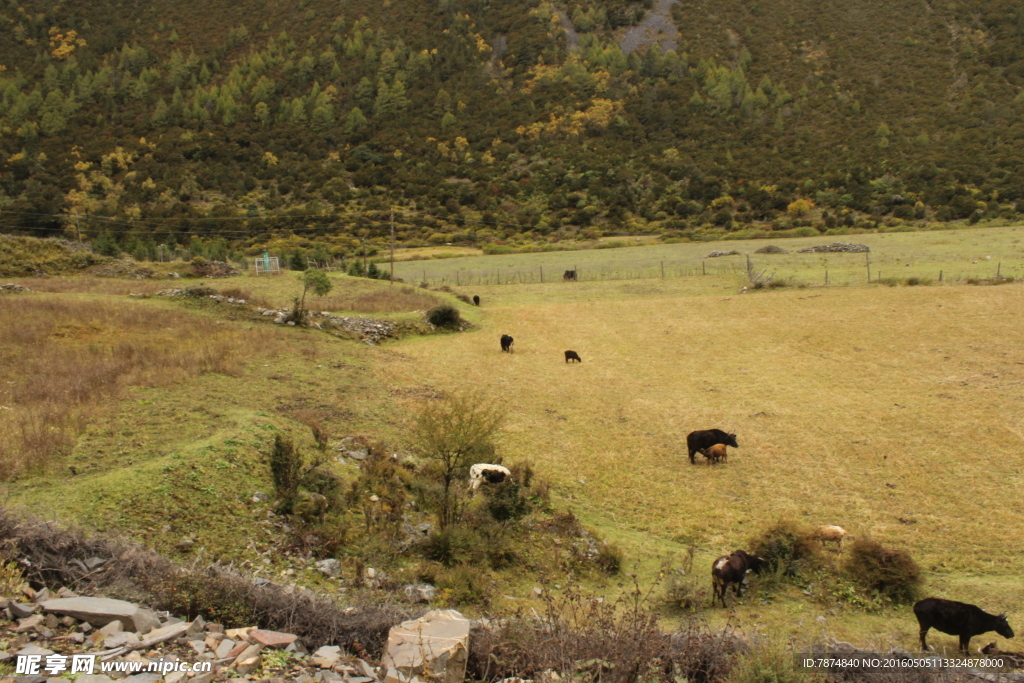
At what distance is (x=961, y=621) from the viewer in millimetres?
7453

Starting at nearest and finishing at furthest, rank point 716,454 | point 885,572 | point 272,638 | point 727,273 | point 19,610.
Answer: point 19,610 < point 272,638 < point 885,572 < point 716,454 < point 727,273

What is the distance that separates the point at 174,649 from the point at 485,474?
7.44 meters

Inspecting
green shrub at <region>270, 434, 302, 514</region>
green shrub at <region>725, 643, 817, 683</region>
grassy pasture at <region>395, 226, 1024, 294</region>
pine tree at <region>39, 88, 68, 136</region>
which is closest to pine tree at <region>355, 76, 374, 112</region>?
pine tree at <region>39, 88, 68, 136</region>

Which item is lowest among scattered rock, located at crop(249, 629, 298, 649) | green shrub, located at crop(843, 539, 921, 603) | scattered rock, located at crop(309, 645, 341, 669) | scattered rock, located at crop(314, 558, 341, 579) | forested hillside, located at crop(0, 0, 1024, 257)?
green shrub, located at crop(843, 539, 921, 603)

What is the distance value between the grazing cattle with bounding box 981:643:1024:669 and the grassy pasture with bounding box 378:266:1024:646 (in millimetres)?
821

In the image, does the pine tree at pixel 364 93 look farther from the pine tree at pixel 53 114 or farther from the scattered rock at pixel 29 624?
the scattered rock at pixel 29 624

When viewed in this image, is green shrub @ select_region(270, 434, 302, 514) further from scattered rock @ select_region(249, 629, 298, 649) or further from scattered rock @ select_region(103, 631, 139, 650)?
scattered rock @ select_region(103, 631, 139, 650)

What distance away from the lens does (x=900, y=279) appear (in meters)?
39.8

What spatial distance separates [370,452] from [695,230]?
73.9m

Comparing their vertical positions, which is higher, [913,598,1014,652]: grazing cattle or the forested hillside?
the forested hillside

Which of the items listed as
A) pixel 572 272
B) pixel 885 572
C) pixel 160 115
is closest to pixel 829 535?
pixel 885 572

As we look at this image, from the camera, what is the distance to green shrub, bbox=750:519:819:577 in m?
9.53

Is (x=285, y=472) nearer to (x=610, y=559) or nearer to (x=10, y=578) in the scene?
(x=10, y=578)

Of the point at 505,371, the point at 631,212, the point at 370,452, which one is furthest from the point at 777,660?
the point at 631,212
